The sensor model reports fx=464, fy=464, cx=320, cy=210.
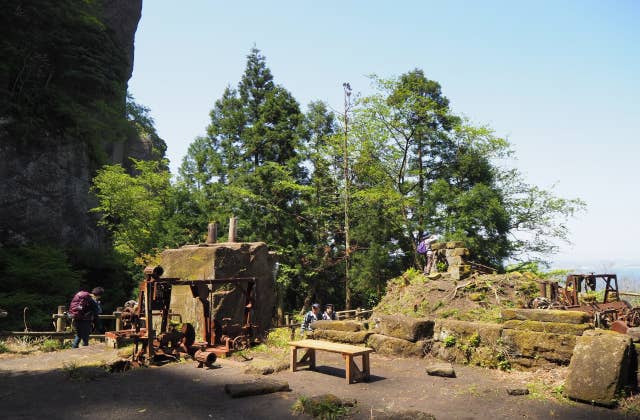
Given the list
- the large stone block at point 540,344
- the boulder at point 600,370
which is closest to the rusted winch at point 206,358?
the large stone block at point 540,344

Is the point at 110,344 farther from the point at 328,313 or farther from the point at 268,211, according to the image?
the point at 268,211

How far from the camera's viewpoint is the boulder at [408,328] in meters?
9.80

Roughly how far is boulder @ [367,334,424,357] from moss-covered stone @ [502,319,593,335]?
190 centimetres

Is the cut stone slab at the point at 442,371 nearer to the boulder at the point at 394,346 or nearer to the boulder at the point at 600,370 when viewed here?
the boulder at the point at 394,346

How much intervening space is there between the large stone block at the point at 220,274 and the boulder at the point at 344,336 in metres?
2.29


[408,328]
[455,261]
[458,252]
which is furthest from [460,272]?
[408,328]

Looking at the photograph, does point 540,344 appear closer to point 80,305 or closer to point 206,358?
point 206,358

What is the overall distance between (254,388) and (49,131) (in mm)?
23805

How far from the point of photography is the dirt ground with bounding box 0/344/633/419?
20.5ft

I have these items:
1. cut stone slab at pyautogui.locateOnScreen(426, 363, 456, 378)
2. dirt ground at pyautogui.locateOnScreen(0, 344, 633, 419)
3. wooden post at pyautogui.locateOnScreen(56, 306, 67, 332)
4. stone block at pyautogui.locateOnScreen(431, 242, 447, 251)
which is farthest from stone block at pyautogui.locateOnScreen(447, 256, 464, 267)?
wooden post at pyautogui.locateOnScreen(56, 306, 67, 332)

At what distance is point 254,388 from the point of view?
7133mm

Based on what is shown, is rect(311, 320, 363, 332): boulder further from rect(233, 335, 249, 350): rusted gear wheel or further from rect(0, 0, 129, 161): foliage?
rect(0, 0, 129, 161): foliage

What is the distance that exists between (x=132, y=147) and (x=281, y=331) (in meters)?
37.9

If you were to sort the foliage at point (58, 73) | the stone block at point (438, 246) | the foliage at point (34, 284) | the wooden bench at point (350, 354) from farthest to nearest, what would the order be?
the foliage at point (58, 73)
the foliage at point (34, 284)
the stone block at point (438, 246)
the wooden bench at point (350, 354)
